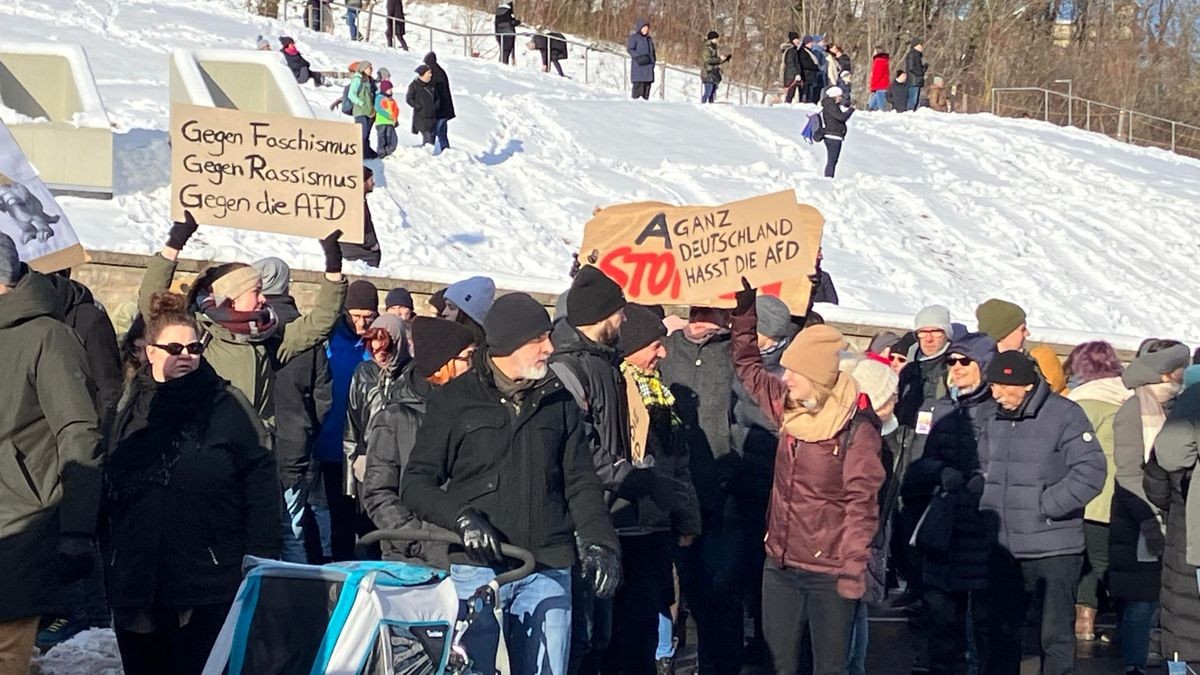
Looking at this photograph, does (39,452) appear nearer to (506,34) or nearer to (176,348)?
(176,348)

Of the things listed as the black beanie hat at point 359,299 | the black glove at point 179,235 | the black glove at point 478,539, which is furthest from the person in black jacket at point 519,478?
the black beanie hat at point 359,299

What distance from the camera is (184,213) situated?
35.3 ft

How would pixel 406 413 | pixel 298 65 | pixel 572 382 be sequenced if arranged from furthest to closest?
1. pixel 298 65
2. pixel 406 413
3. pixel 572 382

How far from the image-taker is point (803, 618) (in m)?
7.62

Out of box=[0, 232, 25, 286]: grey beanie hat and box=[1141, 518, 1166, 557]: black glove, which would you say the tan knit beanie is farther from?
box=[0, 232, 25, 286]: grey beanie hat

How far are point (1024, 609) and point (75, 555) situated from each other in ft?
15.1

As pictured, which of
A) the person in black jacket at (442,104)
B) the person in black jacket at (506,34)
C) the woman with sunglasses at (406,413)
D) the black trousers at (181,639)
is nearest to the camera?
the black trousers at (181,639)

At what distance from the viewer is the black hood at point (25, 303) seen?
596cm

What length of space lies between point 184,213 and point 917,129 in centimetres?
2555

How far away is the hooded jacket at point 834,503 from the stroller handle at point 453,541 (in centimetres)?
189

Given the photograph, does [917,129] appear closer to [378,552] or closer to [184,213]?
[184,213]

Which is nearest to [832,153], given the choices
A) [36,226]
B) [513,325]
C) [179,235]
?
[179,235]

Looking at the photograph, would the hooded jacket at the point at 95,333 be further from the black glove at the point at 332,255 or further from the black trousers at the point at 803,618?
the black trousers at the point at 803,618

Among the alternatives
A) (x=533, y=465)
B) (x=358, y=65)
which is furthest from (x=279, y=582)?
(x=358, y=65)
